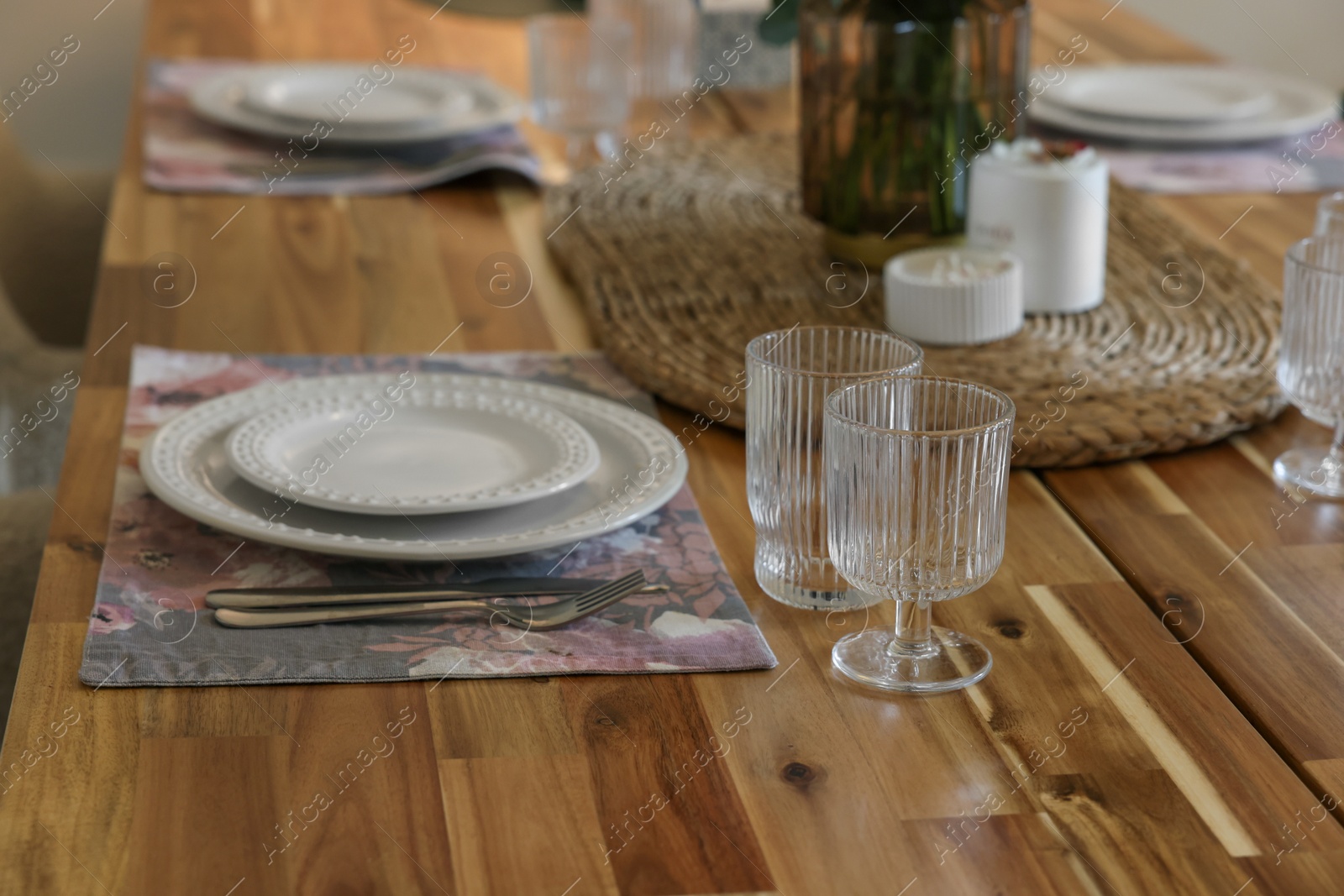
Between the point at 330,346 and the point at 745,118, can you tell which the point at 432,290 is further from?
the point at 745,118

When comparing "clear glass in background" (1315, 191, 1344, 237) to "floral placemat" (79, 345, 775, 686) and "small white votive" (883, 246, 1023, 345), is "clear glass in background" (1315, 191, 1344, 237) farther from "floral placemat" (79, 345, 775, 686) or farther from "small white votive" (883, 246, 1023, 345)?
"floral placemat" (79, 345, 775, 686)

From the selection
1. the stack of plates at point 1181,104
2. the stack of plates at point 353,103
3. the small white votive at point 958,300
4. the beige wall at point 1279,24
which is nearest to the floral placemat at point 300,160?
the stack of plates at point 353,103

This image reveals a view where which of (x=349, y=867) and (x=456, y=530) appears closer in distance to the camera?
(x=349, y=867)

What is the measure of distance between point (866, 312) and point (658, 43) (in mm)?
670

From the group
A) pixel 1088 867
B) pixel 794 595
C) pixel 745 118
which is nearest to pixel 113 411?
pixel 794 595

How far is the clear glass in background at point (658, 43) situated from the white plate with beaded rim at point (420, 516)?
0.83 metres

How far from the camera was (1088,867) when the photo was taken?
0.58 m

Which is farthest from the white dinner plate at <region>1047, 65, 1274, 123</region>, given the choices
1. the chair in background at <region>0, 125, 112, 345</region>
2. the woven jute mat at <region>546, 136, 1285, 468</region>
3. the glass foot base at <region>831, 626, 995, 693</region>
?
the chair in background at <region>0, 125, 112, 345</region>

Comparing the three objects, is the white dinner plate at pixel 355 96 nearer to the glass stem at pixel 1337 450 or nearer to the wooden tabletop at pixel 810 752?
the wooden tabletop at pixel 810 752

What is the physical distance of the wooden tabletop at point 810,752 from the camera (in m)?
0.58

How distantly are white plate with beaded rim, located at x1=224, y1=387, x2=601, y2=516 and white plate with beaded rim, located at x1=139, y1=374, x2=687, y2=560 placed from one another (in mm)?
16

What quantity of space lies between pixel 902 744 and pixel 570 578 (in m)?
0.22

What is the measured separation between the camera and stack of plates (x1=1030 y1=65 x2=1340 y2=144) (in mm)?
1599

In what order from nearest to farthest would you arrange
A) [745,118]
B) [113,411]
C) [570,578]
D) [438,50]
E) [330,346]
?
1. [570,578]
2. [113,411]
3. [330,346]
4. [745,118]
5. [438,50]
